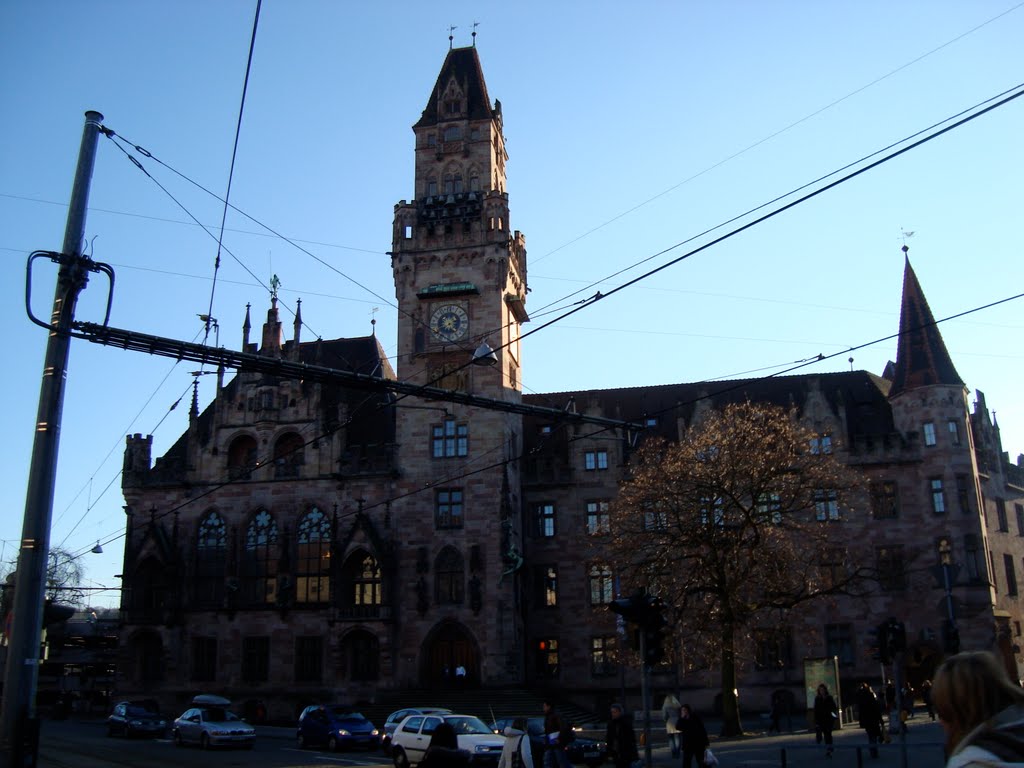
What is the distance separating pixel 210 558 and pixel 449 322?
1614cm

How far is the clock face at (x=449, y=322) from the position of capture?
4834cm

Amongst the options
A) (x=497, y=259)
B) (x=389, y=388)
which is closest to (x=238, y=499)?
(x=497, y=259)

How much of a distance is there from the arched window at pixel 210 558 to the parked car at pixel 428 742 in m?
25.3

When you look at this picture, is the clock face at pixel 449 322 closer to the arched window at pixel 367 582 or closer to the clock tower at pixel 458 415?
the clock tower at pixel 458 415

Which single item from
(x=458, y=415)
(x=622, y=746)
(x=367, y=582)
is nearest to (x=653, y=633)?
(x=622, y=746)

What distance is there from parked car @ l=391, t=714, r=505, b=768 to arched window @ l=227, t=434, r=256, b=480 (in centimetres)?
2632

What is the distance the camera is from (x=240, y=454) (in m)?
50.6

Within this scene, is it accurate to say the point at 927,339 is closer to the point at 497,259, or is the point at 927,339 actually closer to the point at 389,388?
the point at 497,259

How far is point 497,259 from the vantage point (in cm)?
4900

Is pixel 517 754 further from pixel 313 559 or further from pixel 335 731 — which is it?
pixel 313 559

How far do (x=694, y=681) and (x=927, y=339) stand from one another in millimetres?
18935

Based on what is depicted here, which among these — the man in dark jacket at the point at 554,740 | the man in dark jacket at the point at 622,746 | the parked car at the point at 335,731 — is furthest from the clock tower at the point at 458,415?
the man in dark jacket at the point at 622,746

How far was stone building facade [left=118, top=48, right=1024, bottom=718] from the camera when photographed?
45.5m

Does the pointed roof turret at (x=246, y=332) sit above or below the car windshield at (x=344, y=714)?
above
